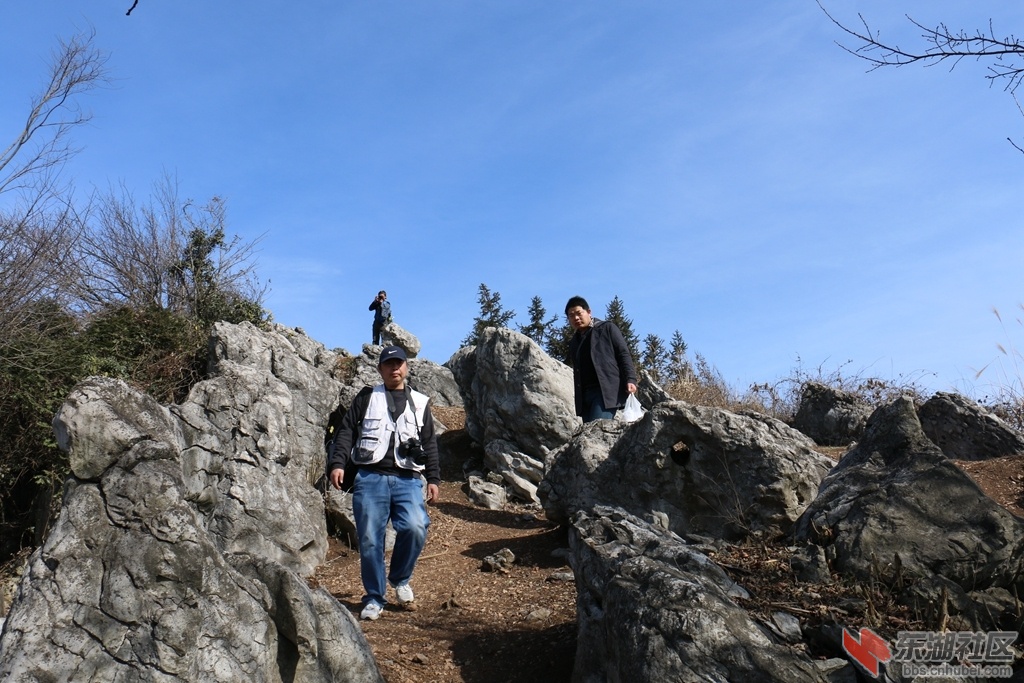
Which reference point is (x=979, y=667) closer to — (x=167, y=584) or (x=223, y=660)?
(x=223, y=660)

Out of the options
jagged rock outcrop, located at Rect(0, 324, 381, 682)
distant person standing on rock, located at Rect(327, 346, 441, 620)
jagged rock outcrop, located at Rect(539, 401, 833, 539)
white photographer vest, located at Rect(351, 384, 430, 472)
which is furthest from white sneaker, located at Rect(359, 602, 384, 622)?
jagged rock outcrop, located at Rect(539, 401, 833, 539)

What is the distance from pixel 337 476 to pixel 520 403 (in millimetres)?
5286

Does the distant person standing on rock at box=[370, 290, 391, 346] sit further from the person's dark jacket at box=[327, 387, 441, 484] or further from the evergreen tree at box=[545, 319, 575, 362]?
→ the person's dark jacket at box=[327, 387, 441, 484]

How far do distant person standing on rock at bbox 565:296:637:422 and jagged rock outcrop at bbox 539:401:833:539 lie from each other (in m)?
0.59

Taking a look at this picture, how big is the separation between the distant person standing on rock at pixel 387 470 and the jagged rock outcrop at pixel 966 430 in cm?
713

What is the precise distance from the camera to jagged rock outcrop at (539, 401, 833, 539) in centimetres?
686

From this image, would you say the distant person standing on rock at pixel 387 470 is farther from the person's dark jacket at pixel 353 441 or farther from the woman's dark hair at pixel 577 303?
the woman's dark hair at pixel 577 303

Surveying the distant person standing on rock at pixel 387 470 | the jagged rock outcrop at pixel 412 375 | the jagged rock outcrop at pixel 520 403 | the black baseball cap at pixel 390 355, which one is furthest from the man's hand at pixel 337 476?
the jagged rock outcrop at pixel 412 375

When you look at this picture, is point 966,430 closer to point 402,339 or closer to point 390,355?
point 390,355

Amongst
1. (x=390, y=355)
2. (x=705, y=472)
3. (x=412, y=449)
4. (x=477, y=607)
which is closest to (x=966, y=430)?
(x=705, y=472)

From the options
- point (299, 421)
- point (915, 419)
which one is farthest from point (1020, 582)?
point (299, 421)

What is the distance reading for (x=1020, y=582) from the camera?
4.88 m

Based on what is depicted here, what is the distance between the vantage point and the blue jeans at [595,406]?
8641 mm

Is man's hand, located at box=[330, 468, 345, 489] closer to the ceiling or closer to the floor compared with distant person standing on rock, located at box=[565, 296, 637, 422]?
closer to the floor
